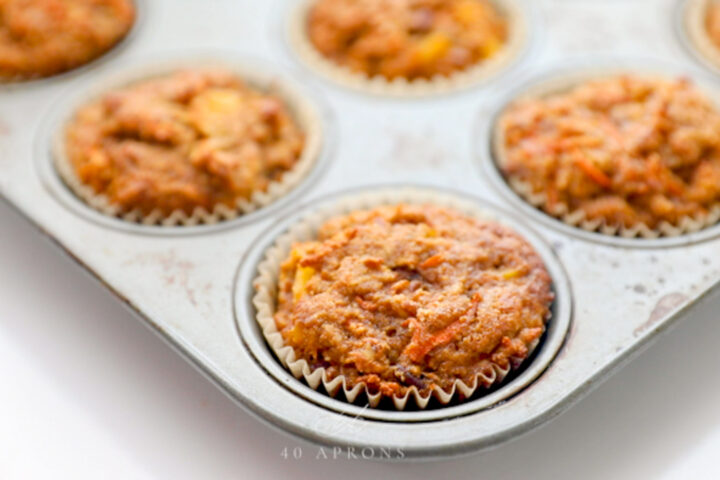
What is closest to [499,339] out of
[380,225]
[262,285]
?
[380,225]

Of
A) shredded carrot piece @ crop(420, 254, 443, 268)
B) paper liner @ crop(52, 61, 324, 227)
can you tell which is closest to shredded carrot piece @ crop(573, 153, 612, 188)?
shredded carrot piece @ crop(420, 254, 443, 268)

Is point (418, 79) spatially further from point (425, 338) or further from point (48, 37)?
point (48, 37)

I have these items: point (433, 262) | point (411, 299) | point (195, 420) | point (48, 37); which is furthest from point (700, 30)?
point (48, 37)

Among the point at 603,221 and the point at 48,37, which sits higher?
the point at 603,221

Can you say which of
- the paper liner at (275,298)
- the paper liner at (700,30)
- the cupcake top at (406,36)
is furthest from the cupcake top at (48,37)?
the paper liner at (700,30)

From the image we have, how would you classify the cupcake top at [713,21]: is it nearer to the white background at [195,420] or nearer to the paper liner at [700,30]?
the paper liner at [700,30]

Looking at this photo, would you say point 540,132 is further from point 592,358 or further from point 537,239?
point 592,358
